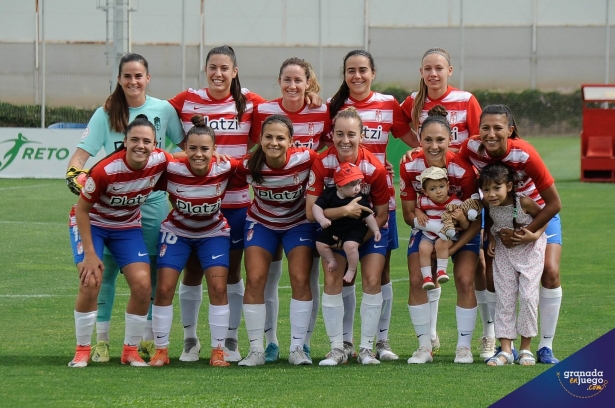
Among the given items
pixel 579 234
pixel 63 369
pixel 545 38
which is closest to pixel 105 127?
pixel 63 369

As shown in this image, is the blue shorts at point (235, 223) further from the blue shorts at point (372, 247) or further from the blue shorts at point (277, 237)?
the blue shorts at point (372, 247)

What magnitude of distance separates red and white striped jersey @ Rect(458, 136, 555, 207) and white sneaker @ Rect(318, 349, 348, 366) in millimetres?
1427

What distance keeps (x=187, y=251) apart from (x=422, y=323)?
1535mm

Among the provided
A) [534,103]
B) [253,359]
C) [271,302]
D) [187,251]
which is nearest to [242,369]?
[253,359]

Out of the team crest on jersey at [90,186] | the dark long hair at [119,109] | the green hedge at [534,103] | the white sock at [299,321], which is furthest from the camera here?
the green hedge at [534,103]

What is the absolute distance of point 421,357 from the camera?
6.24 meters

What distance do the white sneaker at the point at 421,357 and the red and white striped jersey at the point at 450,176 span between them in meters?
0.94

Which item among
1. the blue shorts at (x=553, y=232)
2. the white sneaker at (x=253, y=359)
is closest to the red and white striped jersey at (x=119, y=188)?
the white sneaker at (x=253, y=359)

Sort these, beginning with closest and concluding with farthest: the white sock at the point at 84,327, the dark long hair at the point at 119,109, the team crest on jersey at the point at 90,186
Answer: the team crest on jersey at the point at 90,186 → the white sock at the point at 84,327 → the dark long hair at the point at 119,109

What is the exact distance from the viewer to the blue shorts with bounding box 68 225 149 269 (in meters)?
6.23

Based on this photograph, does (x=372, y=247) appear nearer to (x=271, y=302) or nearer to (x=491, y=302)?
(x=271, y=302)

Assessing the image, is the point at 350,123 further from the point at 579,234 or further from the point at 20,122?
the point at 20,122

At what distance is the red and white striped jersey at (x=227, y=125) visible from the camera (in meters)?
6.61

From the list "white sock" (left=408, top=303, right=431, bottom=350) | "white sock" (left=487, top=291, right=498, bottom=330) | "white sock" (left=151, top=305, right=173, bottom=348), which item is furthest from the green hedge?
"white sock" (left=151, top=305, right=173, bottom=348)
